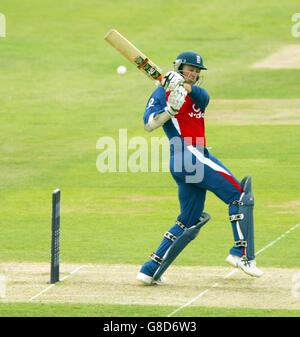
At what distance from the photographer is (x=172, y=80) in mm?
7816

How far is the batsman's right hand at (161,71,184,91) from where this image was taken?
25.6ft

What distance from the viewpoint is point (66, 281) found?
824 centimetres

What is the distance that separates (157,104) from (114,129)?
10070mm

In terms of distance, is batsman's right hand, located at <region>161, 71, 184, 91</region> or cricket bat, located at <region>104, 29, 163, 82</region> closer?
batsman's right hand, located at <region>161, 71, 184, 91</region>

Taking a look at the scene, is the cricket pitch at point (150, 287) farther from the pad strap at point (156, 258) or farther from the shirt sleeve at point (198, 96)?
the shirt sleeve at point (198, 96)

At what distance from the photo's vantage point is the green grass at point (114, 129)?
1009 cm

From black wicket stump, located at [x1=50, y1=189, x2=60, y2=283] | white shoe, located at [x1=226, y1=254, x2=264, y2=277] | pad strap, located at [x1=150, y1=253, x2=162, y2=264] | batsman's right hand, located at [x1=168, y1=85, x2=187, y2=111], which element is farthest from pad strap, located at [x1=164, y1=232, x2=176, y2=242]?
batsman's right hand, located at [x1=168, y1=85, x2=187, y2=111]

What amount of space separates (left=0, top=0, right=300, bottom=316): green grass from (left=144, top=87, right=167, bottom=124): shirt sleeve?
6.21ft

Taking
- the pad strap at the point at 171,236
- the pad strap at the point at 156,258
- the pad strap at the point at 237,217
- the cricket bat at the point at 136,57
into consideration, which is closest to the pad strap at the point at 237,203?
the pad strap at the point at 237,217

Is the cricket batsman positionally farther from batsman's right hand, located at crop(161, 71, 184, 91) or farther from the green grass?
the green grass

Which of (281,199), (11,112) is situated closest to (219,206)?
(281,199)

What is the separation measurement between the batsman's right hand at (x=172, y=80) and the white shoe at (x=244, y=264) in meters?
1.71

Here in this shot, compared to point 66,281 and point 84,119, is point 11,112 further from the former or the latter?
point 66,281

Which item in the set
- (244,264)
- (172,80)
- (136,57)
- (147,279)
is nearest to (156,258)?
(147,279)
